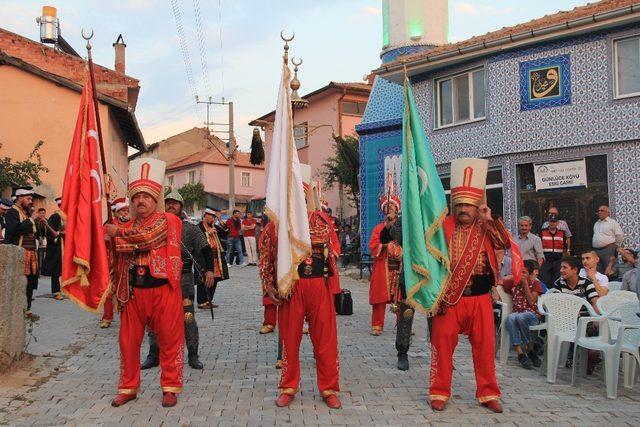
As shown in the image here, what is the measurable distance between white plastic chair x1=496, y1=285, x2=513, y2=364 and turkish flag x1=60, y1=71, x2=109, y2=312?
171 inches

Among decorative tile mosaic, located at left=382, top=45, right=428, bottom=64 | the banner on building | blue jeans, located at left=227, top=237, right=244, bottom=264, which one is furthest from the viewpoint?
blue jeans, located at left=227, top=237, right=244, bottom=264

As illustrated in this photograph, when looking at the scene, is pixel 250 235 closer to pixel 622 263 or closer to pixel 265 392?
pixel 622 263

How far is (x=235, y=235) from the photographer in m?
21.8

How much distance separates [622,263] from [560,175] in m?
2.72

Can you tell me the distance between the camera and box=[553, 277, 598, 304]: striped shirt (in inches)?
285

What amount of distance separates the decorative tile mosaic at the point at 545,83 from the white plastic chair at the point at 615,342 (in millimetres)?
9222

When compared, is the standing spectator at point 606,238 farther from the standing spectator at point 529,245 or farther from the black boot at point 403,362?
the black boot at point 403,362

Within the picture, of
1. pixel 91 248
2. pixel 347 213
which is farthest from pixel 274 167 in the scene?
pixel 347 213

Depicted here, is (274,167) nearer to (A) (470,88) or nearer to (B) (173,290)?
(B) (173,290)

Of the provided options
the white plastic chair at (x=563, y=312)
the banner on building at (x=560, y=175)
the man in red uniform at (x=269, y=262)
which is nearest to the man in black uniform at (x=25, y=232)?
the man in red uniform at (x=269, y=262)

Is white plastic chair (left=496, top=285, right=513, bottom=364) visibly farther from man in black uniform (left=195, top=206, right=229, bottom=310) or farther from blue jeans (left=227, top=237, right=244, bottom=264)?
blue jeans (left=227, top=237, right=244, bottom=264)

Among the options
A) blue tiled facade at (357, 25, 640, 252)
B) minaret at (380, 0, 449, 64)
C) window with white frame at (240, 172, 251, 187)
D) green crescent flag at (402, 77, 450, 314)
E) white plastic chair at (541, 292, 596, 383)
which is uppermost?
minaret at (380, 0, 449, 64)

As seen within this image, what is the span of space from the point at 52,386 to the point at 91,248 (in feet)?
5.56

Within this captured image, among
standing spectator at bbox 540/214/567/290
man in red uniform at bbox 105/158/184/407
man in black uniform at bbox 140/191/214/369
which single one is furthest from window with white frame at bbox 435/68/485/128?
man in red uniform at bbox 105/158/184/407
